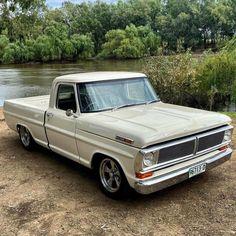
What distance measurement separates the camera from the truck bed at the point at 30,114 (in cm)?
605

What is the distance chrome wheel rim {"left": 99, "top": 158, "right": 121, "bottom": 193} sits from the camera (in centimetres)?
460

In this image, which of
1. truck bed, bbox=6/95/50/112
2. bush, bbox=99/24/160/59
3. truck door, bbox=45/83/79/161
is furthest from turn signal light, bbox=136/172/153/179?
bush, bbox=99/24/160/59

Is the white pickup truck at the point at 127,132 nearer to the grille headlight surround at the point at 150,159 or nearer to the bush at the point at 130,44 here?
the grille headlight surround at the point at 150,159

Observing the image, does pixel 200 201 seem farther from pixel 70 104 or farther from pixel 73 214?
pixel 70 104

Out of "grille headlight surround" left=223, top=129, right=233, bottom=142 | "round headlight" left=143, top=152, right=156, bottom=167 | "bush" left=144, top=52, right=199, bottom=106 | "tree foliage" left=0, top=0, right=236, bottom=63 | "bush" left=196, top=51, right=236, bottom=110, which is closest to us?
"round headlight" left=143, top=152, right=156, bottom=167

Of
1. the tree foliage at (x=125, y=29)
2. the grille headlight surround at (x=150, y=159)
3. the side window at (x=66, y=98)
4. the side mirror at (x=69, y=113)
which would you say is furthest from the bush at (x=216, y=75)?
the tree foliage at (x=125, y=29)

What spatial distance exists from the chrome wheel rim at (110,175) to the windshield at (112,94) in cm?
88

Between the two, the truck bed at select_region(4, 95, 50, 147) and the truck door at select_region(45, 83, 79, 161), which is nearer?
the truck door at select_region(45, 83, 79, 161)

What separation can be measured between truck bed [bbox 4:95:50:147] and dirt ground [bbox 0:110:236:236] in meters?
0.71

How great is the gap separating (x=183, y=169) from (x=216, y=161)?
722mm

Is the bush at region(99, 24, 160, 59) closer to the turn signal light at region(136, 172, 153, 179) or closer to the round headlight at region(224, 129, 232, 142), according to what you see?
the round headlight at region(224, 129, 232, 142)

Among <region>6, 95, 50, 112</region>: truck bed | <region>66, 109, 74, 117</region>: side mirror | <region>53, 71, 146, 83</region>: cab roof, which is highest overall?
<region>53, 71, 146, 83</region>: cab roof

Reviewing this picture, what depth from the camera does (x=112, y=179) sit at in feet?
15.5

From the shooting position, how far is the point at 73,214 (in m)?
4.30
